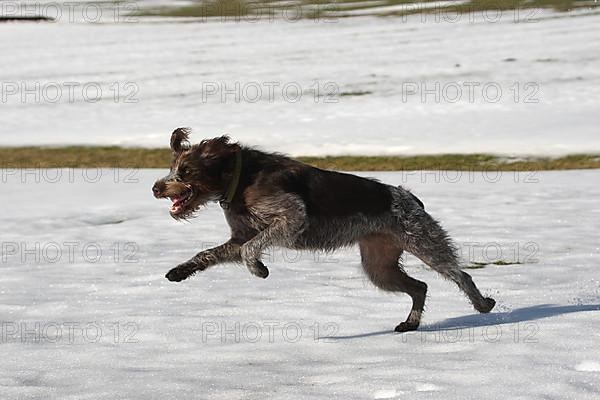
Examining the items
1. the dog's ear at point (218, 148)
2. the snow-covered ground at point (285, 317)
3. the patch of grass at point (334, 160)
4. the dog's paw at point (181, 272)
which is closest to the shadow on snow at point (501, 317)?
the snow-covered ground at point (285, 317)

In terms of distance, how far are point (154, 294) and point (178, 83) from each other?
2395 centimetres

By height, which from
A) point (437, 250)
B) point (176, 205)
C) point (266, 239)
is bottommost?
point (437, 250)

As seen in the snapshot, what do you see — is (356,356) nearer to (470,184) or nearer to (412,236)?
(412,236)

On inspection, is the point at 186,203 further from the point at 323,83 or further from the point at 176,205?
the point at 323,83

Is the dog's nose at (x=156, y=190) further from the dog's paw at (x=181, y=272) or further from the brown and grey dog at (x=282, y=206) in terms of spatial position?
the dog's paw at (x=181, y=272)

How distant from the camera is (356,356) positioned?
6477 mm

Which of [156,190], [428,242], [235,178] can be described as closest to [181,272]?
[156,190]

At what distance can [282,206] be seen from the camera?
6.83 m

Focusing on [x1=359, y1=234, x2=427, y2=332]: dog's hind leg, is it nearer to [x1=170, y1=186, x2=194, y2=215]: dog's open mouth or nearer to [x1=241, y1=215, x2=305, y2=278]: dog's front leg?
[x1=241, y1=215, x2=305, y2=278]: dog's front leg

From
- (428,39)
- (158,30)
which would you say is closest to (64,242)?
(428,39)

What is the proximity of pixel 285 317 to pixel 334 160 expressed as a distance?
43.2 ft

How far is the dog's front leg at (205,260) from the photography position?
6.82 meters

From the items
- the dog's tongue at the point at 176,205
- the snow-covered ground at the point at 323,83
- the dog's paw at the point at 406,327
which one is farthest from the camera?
the snow-covered ground at the point at 323,83

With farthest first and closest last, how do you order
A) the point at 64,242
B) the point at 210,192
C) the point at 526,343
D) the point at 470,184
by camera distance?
the point at 470,184 < the point at 64,242 < the point at 210,192 < the point at 526,343
